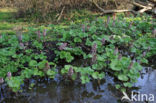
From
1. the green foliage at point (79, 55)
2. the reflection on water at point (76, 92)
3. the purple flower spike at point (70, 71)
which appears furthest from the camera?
the green foliage at point (79, 55)

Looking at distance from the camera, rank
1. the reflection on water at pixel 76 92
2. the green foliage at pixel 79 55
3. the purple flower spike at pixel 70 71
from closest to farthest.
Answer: the reflection on water at pixel 76 92, the purple flower spike at pixel 70 71, the green foliage at pixel 79 55

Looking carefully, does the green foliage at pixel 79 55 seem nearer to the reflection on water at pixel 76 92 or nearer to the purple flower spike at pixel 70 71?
the purple flower spike at pixel 70 71

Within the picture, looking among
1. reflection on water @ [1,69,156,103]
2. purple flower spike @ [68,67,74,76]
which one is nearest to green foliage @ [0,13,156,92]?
purple flower spike @ [68,67,74,76]

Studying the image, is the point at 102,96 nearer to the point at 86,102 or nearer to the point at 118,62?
the point at 86,102

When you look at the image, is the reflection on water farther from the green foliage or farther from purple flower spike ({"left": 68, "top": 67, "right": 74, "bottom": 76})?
purple flower spike ({"left": 68, "top": 67, "right": 74, "bottom": 76})

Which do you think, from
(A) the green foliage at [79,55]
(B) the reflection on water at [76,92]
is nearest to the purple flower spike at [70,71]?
(A) the green foliage at [79,55]

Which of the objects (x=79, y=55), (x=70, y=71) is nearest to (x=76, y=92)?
(x=70, y=71)

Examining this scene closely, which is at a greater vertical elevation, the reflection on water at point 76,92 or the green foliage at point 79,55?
the green foliage at point 79,55

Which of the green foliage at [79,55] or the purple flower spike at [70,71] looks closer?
the purple flower spike at [70,71]

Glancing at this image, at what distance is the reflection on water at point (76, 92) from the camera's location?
337 cm

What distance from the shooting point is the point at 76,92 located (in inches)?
142

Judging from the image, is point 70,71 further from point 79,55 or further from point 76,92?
point 79,55

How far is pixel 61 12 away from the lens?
867cm

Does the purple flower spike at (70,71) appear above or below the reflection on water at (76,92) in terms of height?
above
